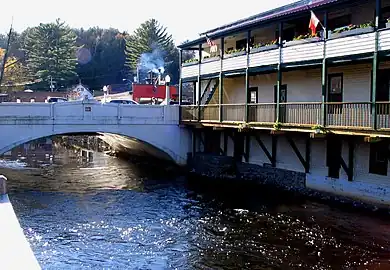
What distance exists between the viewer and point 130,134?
2841 centimetres

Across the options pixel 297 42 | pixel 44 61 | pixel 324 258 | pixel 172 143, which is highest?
pixel 44 61

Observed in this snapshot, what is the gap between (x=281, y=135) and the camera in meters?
24.0

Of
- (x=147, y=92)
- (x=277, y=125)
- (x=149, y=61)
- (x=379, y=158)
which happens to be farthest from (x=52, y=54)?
(x=379, y=158)

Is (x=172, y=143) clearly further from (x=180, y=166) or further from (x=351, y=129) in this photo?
(x=351, y=129)

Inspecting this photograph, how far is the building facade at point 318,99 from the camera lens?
59.7 ft

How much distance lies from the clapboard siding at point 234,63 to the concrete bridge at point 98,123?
16.2 feet

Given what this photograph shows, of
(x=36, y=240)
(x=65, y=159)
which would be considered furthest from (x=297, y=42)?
(x=65, y=159)

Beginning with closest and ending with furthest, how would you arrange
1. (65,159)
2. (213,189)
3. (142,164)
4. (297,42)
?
1. (297,42)
2. (213,189)
3. (142,164)
4. (65,159)

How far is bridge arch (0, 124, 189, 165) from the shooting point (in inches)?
997

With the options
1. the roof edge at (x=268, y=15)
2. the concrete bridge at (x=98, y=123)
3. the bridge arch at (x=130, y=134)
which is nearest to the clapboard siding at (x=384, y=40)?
the roof edge at (x=268, y=15)

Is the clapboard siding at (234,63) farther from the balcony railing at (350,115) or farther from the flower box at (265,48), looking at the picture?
the balcony railing at (350,115)

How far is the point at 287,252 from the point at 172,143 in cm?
1702

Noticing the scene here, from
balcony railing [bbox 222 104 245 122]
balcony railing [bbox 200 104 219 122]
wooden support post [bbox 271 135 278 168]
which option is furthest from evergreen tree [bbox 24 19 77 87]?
wooden support post [bbox 271 135 278 168]

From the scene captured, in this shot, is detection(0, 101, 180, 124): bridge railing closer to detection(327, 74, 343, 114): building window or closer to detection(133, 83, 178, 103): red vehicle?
→ detection(327, 74, 343, 114): building window
